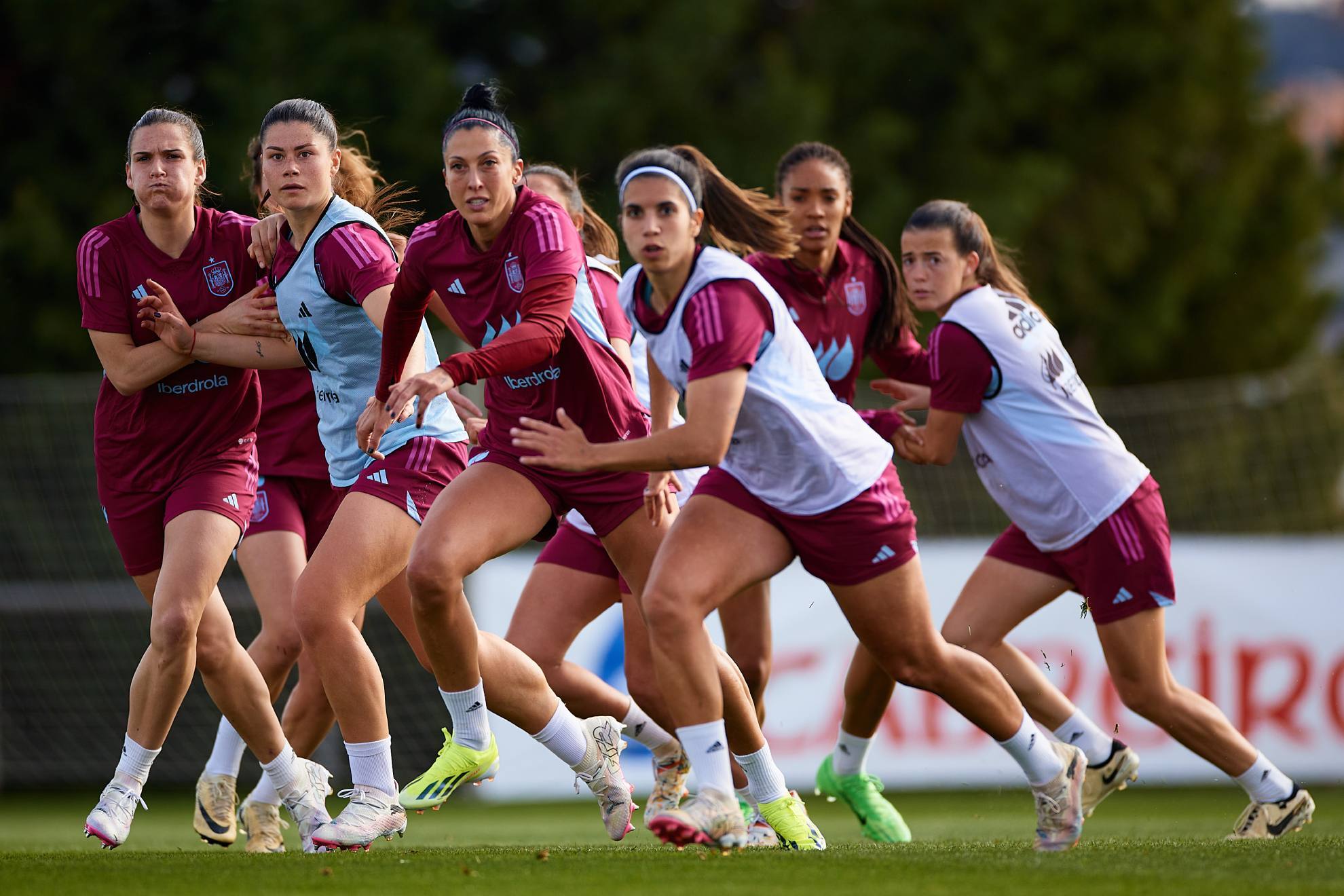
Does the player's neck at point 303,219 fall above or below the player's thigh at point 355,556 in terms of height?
above

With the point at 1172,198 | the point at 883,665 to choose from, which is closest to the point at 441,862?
the point at 883,665

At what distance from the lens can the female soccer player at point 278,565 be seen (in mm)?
6652

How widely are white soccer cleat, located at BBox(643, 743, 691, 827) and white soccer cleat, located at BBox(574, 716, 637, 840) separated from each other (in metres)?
0.54

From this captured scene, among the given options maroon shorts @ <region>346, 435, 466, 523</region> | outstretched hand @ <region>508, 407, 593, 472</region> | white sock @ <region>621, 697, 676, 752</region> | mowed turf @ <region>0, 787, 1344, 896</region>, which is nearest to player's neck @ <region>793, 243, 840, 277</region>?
maroon shorts @ <region>346, 435, 466, 523</region>

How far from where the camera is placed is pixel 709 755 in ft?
17.0

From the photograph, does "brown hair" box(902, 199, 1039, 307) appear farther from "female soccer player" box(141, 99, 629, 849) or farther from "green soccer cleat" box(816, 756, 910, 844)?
"green soccer cleat" box(816, 756, 910, 844)

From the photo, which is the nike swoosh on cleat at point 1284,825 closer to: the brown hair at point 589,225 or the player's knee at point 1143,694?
the player's knee at point 1143,694

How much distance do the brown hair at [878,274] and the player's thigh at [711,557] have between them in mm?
1728

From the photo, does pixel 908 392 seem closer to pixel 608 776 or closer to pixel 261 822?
pixel 608 776

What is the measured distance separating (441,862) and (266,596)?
5.99 ft

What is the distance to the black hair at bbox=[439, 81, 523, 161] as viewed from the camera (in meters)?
5.64

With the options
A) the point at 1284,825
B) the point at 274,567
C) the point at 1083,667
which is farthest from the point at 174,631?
the point at 1083,667

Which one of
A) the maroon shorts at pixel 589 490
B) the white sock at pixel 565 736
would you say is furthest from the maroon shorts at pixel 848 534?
the white sock at pixel 565 736

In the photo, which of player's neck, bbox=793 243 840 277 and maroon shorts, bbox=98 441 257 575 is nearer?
maroon shorts, bbox=98 441 257 575
